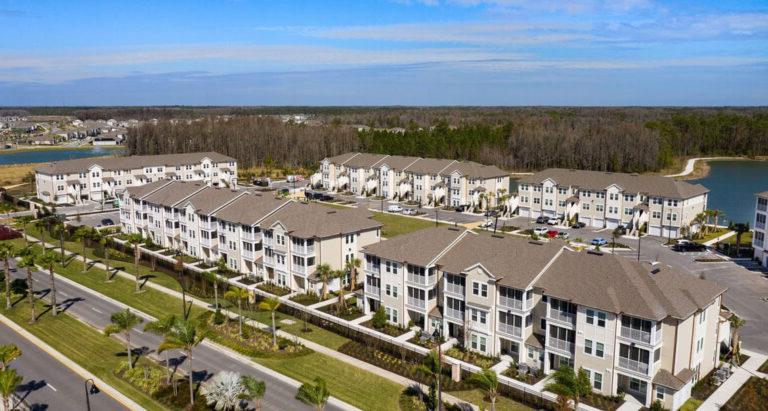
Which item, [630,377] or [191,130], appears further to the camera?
[191,130]

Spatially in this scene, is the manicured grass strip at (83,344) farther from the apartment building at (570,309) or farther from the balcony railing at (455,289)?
the balcony railing at (455,289)

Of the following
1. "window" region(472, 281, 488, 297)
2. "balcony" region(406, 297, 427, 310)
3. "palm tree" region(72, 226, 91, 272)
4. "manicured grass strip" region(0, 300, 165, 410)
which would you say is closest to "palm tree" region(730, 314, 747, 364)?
"window" region(472, 281, 488, 297)

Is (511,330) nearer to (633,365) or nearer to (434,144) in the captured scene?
(633,365)

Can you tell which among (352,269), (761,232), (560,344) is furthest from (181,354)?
(761,232)

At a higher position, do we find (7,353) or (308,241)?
(308,241)

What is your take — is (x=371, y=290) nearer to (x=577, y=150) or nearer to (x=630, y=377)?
(x=630, y=377)

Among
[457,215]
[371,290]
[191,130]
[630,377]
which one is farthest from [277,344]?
[191,130]

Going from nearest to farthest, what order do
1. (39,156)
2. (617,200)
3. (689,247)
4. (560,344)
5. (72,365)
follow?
(560,344) → (72,365) → (689,247) → (617,200) → (39,156)
